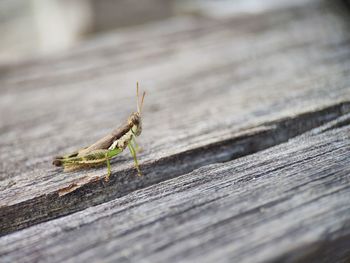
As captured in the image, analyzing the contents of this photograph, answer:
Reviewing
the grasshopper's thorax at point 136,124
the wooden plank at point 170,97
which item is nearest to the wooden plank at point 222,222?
the wooden plank at point 170,97

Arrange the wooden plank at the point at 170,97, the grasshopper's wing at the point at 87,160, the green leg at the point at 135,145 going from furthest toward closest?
the green leg at the point at 135,145, the grasshopper's wing at the point at 87,160, the wooden plank at the point at 170,97

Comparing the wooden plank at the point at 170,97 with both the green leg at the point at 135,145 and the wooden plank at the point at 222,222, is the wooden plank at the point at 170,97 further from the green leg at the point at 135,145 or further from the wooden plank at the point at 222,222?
the wooden plank at the point at 222,222

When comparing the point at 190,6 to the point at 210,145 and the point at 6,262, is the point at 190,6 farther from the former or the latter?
the point at 6,262

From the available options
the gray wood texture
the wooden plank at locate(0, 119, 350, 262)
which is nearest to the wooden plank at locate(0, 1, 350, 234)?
the gray wood texture

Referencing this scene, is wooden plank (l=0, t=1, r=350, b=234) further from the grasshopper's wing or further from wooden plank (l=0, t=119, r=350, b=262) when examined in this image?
wooden plank (l=0, t=119, r=350, b=262)

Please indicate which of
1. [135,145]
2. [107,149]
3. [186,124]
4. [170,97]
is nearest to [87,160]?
[107,149]

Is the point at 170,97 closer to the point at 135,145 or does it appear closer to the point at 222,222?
the point at 135,145

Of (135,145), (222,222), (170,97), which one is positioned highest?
(170,97)
